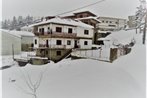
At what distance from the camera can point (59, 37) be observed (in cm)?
163

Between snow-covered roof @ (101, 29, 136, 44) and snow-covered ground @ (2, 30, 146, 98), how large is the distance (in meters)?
0.06

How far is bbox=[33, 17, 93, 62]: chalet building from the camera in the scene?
1.60 m

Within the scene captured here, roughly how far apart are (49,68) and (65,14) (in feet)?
1.20

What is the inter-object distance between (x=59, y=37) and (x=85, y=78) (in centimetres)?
34

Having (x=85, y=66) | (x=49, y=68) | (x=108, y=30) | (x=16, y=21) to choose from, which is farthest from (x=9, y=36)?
(x=108, y=30)

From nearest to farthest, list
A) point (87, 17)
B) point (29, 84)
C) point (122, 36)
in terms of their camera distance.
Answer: point (29, 84) → point (87, 17) → point (122, 36)

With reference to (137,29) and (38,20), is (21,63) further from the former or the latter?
(137,29)

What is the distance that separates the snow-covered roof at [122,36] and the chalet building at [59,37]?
0.19 m

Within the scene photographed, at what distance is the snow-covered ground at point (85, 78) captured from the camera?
1.56 meters

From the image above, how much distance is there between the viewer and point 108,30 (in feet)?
5.84

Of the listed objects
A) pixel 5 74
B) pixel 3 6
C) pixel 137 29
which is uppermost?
pixel 3 6

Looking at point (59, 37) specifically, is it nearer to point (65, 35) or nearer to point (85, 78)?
point (65, 35)

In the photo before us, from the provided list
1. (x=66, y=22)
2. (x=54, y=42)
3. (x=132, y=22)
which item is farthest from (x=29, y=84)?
(x=132, y=22)

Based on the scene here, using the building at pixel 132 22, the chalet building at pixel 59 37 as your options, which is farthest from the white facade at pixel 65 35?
the building at pixel 132 22
